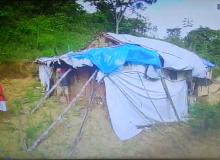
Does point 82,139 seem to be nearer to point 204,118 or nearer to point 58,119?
point 58,119

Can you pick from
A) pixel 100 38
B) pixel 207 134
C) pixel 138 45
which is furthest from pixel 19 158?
pixel 207 134

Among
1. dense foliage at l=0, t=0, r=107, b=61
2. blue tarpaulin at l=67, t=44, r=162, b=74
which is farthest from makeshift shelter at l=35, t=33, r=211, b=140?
dense foliage at l=0, t=0, r=107, b=61

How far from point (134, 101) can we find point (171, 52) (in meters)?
0.50

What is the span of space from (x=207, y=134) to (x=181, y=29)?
85 centimetres

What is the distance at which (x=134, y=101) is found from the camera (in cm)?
250

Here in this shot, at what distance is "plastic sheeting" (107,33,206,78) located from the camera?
2.39 m

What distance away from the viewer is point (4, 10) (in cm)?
233

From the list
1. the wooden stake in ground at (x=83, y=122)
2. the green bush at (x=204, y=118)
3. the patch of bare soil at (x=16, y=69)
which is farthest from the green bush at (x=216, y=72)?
the patch of bare soil at (x=16, y=69)

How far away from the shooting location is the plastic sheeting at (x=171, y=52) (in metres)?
2.39

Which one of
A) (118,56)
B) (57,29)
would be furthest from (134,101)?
(57,29)

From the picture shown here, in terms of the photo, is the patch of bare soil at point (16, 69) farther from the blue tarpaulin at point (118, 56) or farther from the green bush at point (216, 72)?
the green bush at point (216, 72)

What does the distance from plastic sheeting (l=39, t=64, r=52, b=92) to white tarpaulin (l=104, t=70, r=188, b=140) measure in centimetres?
47

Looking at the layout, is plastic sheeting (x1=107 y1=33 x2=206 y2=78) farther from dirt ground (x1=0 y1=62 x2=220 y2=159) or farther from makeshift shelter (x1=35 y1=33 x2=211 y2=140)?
dirt ground (x1=0 y1=62 x2=220 y2=159)

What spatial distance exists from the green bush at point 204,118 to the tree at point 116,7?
915 millimetres
